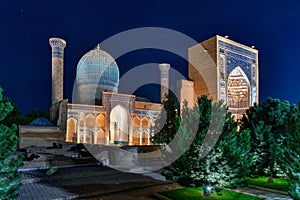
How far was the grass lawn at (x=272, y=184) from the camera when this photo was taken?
759 centimetres

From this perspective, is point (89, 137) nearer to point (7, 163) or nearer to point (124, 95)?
point (124, 95)

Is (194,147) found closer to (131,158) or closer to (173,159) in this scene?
(173,159)

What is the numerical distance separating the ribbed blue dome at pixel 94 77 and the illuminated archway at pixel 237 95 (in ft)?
46.5

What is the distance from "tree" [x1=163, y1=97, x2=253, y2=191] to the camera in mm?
6059

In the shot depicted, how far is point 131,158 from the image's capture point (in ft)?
43.7

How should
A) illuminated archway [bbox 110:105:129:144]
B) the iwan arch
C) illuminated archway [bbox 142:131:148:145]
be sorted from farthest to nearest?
1. illuminated archway [bbox 142:131:148:145]
2. illuminated archway [bbox 110:105:129:144]
3. the iwan arch

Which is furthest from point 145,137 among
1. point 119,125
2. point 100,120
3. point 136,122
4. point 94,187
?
point 94,187

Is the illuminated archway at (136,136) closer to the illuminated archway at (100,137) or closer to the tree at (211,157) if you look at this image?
the illuminated archway at (100,137)

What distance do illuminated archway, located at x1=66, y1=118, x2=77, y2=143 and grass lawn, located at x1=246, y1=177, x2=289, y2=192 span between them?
728 inches

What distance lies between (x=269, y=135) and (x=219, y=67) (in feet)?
35.0

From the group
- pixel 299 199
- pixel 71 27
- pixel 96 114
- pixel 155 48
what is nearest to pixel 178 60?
pixel 155 48

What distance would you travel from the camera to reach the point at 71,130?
2378cm

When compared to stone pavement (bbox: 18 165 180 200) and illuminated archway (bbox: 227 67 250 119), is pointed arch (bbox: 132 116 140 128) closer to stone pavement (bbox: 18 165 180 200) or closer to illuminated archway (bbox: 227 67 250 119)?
illuminated archway (bbox: 227 67 250 119)

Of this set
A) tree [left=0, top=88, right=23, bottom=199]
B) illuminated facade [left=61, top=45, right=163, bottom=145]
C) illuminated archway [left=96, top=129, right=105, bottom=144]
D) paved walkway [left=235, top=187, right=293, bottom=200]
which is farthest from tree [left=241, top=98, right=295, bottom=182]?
illuminated archway [left=96, top=129, right=105, bottom=144]
